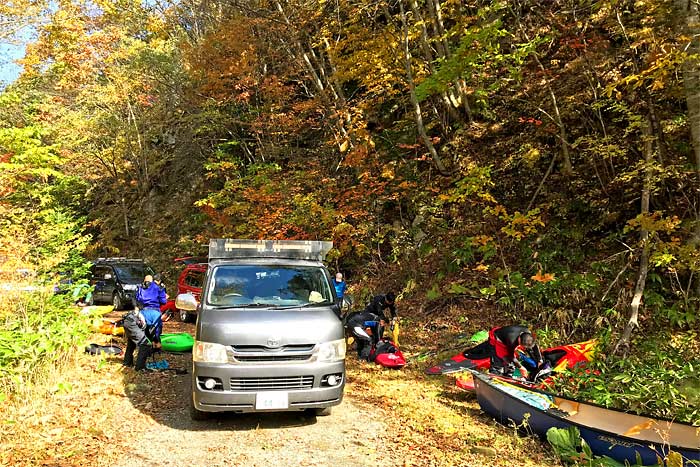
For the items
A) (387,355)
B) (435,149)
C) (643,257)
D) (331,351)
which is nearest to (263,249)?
(331,351)

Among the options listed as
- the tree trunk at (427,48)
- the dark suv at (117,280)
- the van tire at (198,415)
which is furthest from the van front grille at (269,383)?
the dark suv at (117,280)

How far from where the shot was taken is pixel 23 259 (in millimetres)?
9688

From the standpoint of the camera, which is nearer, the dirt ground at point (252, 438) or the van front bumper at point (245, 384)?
the dirt ground at point (252, 438)

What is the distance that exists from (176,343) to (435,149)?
8803 millimetres

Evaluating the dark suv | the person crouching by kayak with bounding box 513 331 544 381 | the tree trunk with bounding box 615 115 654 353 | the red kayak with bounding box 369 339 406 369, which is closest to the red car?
the dark suv

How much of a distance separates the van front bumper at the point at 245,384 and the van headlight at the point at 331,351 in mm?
156

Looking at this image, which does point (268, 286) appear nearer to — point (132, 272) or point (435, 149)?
point (435, 149)

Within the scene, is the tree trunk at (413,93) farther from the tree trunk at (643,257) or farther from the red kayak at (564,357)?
the red kayak at (564,357)

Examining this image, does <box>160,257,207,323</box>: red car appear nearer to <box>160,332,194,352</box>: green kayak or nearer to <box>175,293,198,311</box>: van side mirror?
<box>160,332,194,352</box>: green kayak

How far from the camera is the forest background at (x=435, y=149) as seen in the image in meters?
8.39

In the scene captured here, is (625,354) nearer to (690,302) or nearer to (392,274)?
(690,302)

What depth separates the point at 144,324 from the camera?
819 cm

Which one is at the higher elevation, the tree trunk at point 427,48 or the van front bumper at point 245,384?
the tree trunk at point 427,48

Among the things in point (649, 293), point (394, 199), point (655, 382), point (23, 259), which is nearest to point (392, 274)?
point (394, 199)
